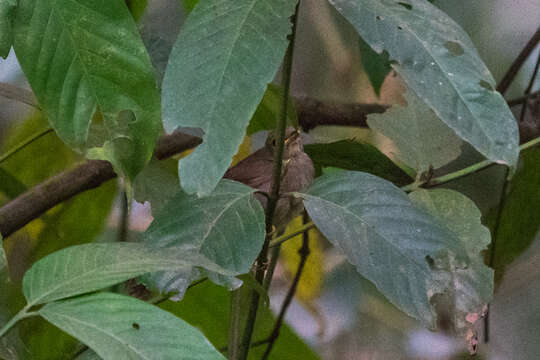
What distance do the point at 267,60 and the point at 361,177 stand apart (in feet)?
0.64

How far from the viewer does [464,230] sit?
775mm

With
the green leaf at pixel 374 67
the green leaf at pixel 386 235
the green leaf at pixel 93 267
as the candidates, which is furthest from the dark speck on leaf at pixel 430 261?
the green leaf at pixel 374 67

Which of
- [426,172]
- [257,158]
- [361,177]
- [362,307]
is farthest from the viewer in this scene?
[362,307]

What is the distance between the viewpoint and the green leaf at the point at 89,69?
64 centimetres

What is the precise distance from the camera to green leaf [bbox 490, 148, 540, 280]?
4.39ft

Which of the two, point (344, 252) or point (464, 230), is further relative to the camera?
point (464, 230)

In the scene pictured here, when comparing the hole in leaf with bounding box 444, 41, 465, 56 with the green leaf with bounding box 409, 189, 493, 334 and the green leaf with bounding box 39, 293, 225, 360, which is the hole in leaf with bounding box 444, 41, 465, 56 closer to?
the green leaf with bounding box 409, 189, 493, 334

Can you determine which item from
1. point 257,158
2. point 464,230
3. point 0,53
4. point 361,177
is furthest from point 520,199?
point 0,53

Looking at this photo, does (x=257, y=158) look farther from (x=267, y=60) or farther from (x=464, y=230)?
(x=267, y=60)

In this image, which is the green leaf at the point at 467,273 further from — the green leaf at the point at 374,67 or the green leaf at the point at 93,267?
the green leaf at the point at 374,67

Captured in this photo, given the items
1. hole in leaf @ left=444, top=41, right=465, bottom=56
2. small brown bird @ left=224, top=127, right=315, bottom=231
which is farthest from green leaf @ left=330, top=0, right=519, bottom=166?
small brown bird @ left=224, top=127, right=315, bottom=231

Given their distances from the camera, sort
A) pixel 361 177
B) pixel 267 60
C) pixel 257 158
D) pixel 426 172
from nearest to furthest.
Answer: pixel 267 60 → pixel 361 177 → pixel 426 172 → pixel 257 158

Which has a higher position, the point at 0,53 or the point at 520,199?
the point at 0,53

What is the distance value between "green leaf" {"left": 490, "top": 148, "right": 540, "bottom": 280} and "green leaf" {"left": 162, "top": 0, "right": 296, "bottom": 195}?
871 millimetres
